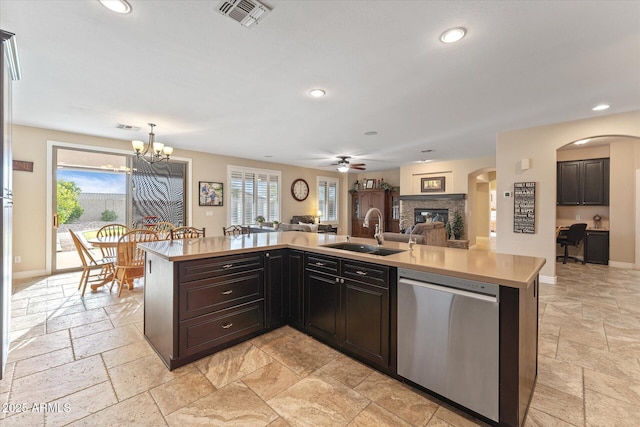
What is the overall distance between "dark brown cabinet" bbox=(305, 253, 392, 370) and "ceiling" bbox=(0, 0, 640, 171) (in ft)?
6.06

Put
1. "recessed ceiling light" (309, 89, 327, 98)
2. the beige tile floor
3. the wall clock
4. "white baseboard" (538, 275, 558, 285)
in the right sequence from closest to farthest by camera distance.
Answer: the beige tile floor, "recessed ceiling light" (309, 89, 327, 98), "white baseboard" (538, 275, 558, 285), the wall clock

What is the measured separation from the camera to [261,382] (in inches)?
79.4

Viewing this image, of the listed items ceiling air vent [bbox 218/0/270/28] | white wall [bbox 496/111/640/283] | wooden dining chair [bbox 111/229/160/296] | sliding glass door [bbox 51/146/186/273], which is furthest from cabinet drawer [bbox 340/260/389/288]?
sliding glass door [bbox 51/146/186/273]

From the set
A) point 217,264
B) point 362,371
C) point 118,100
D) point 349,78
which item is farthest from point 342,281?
point 118,100

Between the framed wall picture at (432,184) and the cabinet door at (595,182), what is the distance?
3.19 metres

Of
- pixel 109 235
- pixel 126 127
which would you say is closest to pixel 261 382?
pixel 109 235

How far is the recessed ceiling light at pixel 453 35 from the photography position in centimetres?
209

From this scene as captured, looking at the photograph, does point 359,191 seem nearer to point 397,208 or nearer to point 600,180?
point 397,208

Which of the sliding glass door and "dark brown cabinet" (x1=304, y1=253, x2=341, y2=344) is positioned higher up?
the sliding glass door

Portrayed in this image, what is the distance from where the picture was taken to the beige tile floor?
5.51 ft

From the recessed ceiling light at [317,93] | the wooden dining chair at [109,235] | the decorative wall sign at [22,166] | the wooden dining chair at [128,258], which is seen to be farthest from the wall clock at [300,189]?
the decorative wall sign at [22,166]

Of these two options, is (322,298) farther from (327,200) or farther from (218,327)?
(327,200)

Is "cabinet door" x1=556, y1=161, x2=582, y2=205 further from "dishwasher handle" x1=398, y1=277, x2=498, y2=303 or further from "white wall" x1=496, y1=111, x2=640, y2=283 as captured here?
"dishwasher handle" x1=398, y1=277, x2=498, y2=303

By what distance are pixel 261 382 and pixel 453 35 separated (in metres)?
3.03
